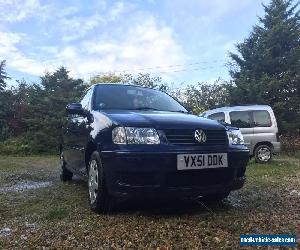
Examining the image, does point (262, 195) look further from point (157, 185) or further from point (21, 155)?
point (21, 155)

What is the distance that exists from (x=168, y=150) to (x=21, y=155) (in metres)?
15.8

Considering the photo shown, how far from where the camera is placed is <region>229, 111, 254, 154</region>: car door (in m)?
11.5

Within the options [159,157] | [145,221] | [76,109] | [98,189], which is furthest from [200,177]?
[76,109]

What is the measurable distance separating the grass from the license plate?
1.78 feet

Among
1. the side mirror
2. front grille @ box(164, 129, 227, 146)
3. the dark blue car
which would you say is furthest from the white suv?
front grille @ box(164, 129, 227, 146)

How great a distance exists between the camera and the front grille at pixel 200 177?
12.8 feet

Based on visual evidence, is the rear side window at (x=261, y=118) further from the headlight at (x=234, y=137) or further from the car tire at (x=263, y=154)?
the headlight at (x=234, y=137)

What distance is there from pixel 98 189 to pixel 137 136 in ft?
2.51

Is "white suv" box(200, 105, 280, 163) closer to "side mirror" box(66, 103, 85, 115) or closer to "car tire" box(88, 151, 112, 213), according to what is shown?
"side mirror" box(66, 103, 85, 115)

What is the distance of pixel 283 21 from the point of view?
22078mm

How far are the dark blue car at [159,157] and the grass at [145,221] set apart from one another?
263mm

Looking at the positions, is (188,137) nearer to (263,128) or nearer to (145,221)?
(145,221)

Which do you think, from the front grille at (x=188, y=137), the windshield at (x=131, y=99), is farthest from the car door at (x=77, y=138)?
the front grille at (x=188, y=137)

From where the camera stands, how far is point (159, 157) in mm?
3812
